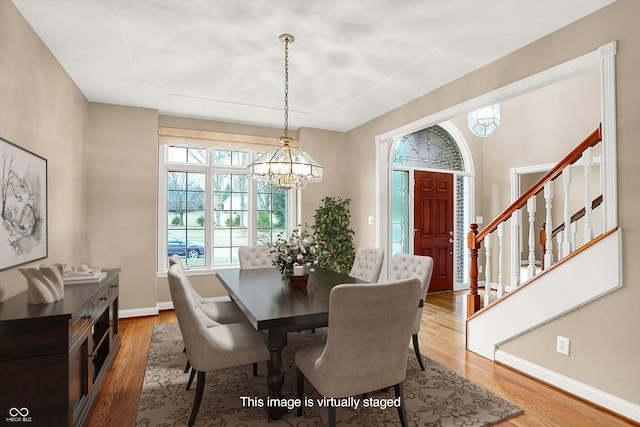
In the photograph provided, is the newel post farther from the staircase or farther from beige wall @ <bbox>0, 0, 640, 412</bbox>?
beige wall @ <bbox>0, 0, 640, 412</bbox>

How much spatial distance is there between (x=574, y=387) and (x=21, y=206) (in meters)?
4.23

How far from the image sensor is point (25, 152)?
2.43m

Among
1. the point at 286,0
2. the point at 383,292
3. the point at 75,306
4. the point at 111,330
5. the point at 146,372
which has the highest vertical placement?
the point at 286,0

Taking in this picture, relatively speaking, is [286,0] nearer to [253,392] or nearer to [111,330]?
[253,392]

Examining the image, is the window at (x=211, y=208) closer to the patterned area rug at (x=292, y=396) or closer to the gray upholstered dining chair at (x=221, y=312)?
the gray upholstered dining chair at (x=221, y=312)

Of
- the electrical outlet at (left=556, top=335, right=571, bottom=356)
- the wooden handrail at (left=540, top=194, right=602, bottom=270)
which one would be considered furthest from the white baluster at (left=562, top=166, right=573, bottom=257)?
the electrical outlet at (left=556, top=335, right=571, bottom=356)

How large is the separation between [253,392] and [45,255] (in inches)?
83.2

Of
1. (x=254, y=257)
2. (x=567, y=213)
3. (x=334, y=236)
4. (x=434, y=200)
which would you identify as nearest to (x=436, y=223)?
(x=434, y=200)

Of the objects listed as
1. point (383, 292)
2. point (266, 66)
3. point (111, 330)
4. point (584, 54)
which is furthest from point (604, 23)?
point (111, 330)

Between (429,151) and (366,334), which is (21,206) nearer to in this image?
(366,334)

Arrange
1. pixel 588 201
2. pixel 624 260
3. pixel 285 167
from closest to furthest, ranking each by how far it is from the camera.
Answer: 1. pixel 624 260
2. pixel 588 201
3. pixel 285 167

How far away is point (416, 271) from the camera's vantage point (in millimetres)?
2869

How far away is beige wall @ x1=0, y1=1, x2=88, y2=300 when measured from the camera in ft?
7.31

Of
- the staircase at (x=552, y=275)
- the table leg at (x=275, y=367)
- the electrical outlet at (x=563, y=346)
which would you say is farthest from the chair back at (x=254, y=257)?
the electrical outlet at (x=563, y=346)
